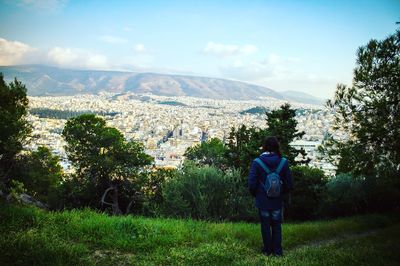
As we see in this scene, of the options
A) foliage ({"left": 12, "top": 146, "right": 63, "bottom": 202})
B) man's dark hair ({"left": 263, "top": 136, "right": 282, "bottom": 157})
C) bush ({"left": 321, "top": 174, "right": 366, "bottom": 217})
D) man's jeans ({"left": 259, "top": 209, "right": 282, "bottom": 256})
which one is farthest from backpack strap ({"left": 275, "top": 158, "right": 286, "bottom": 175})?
foliage ({"left": 12, "top": 146, "right": 63, "bottom": 202})

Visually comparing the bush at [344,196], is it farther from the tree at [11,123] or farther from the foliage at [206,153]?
the tree at [11,123]

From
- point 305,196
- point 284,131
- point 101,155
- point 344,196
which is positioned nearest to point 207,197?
point 344,196

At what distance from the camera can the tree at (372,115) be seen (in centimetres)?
1002

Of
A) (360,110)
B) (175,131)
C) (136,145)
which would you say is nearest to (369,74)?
(360,110)

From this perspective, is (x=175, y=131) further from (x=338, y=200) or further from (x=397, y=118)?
(x=397, y=118)

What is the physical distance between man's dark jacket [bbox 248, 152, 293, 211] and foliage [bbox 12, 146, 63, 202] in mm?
21150

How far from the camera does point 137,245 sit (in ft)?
17.8

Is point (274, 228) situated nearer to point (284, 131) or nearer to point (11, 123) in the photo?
point (284, 131)

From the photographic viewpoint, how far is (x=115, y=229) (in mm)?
5852

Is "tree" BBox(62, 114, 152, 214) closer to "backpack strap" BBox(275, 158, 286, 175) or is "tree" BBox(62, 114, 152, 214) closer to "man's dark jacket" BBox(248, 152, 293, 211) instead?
"man's dark jacket" BBox(248, 152, 293, 211)

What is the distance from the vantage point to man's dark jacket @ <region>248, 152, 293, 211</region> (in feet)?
18.2

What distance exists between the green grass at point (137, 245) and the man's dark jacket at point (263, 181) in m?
0.83

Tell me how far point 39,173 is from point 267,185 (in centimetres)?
2528

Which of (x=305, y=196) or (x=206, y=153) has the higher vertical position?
(x=206, y=153)
